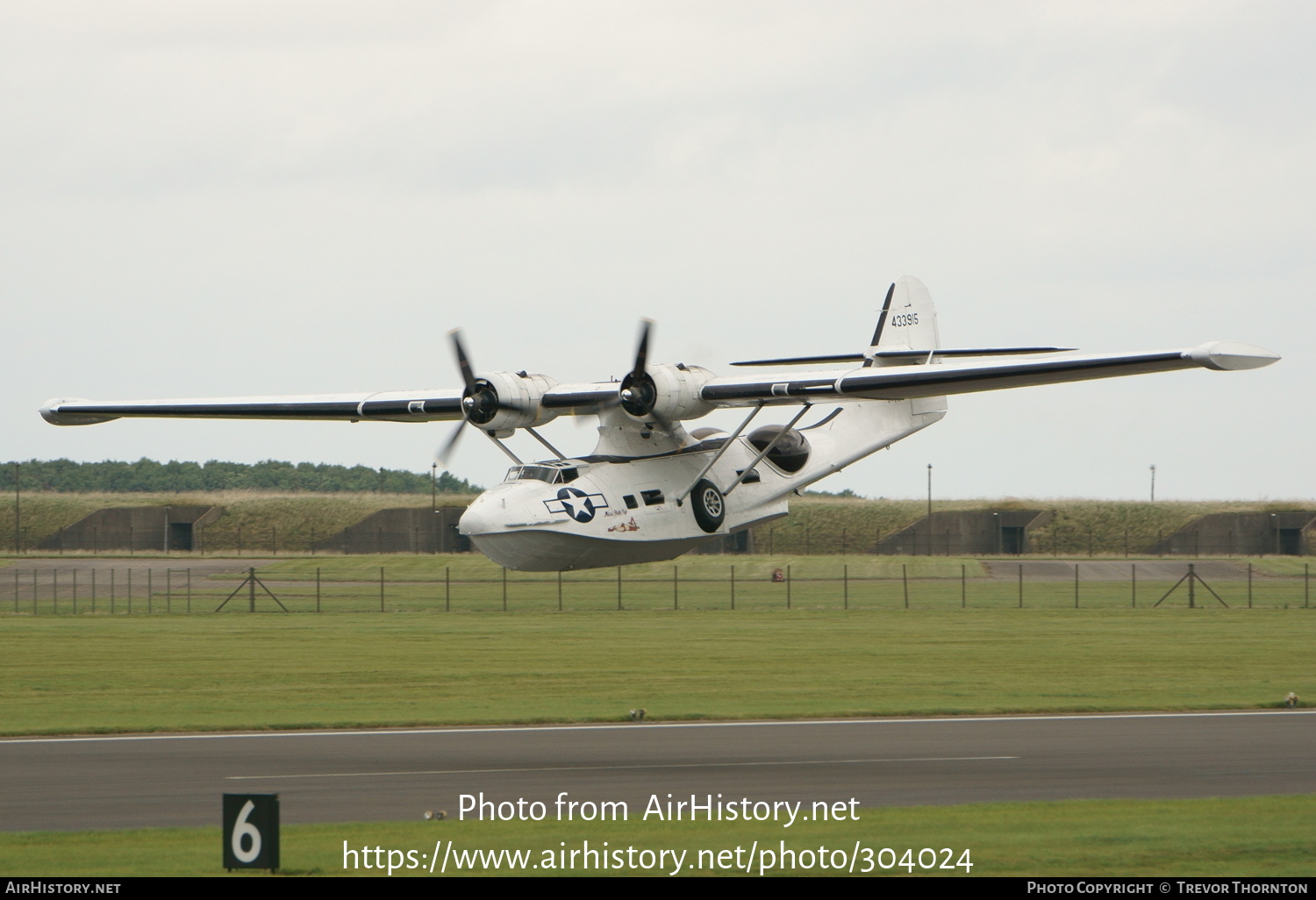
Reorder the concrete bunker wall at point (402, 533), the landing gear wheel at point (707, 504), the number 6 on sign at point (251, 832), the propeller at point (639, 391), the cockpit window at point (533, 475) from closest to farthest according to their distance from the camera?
the number 6 on sign at point (251, 832) → the cockpit window at point (533, 475) → the propeller at point (639, 391) → the landing gear wheel at point (707, 504) → the concrete bunker wall at point (402, 533)

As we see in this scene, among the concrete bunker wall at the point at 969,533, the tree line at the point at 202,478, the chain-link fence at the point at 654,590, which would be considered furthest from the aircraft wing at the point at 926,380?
the tree line at the point at 202,478

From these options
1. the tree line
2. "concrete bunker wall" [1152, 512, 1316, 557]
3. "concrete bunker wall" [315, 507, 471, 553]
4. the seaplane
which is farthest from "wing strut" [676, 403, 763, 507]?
the tree line

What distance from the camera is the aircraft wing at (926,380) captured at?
30.1 meters

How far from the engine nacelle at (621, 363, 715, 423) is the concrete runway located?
1062 centimetres

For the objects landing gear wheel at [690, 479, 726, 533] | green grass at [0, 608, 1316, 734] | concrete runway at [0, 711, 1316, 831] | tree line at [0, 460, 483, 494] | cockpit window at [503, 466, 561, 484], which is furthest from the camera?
tree line at [0, 460, 483, 494]

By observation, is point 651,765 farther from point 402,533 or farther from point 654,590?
point 402,533

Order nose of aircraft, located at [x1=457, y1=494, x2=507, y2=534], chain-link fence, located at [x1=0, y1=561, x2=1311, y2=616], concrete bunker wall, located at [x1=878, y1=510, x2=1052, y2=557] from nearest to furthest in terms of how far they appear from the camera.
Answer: nose of aircraft, located at [x1=457, y1=494, x2=507, y2=534] → chain-link fence, located at [x1=0, y1=561, x2=1311, y2=616] → concrete bunker wall, located at [x1=878, y1=510, x2=1052, y2=557]

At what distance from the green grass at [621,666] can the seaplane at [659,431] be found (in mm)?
3466

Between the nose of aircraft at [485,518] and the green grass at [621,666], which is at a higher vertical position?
the nose of aircraft at [485,518]

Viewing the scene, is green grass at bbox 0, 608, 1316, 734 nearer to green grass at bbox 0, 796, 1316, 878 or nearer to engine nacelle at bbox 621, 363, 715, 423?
engine nacelle at bbox 621, 363, 715, 423

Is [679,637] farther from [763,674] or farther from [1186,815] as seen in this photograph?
[1186,815]

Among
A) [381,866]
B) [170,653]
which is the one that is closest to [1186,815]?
[381,866]

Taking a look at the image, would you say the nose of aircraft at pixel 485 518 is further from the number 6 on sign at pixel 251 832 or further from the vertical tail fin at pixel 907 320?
the number 6 on sign at pixel 251 832

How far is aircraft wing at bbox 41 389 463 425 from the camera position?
1464 inches
